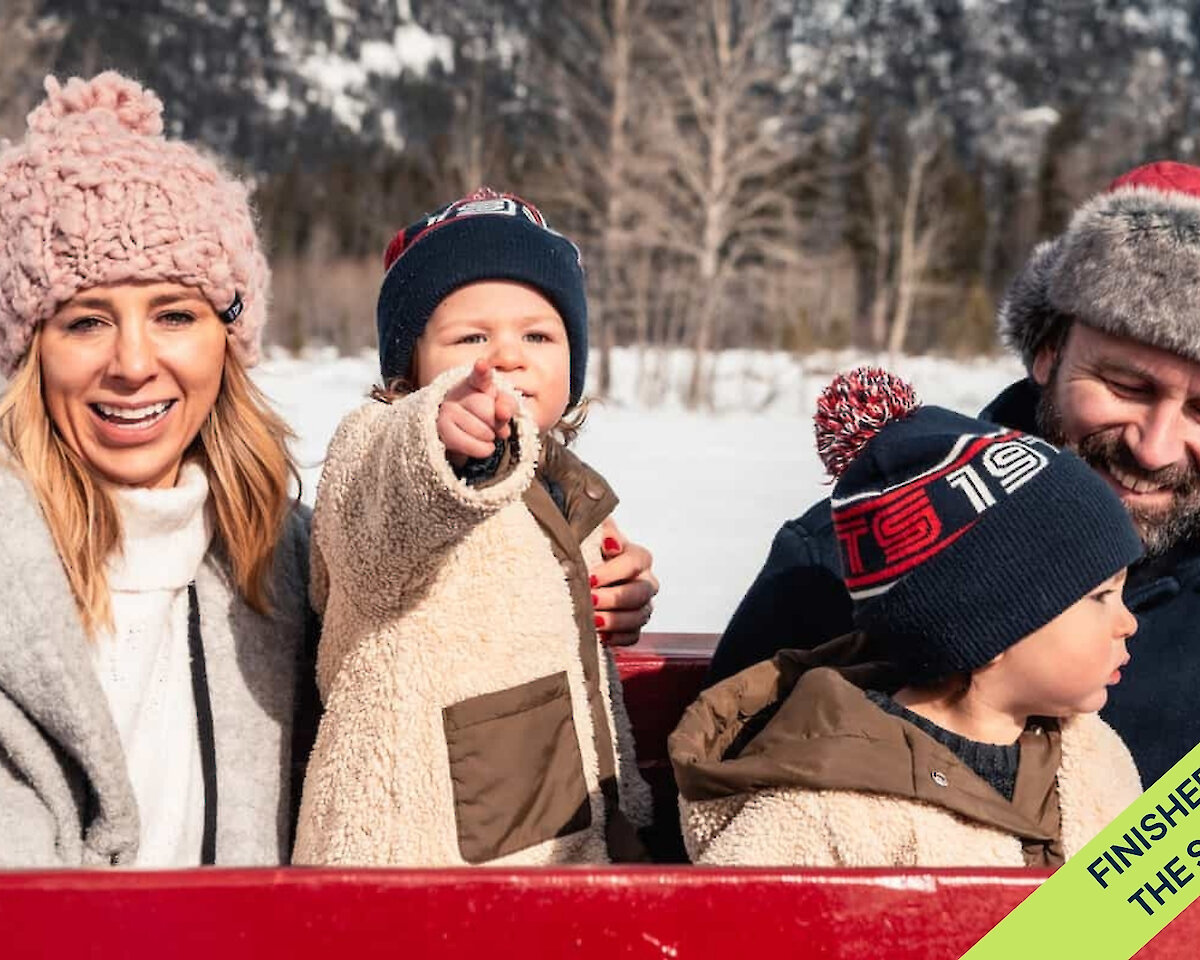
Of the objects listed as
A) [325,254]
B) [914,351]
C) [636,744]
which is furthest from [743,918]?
[325,254]

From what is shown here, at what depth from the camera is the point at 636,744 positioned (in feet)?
8.77

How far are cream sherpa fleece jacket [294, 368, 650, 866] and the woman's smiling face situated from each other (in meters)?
0.34

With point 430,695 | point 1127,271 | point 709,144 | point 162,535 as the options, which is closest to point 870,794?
point 430,695

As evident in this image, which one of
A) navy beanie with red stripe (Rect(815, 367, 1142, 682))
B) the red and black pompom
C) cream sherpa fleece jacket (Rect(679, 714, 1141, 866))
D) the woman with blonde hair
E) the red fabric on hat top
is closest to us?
cream sherpa fleece jacket (Rect(679, 714, 1141, 866))

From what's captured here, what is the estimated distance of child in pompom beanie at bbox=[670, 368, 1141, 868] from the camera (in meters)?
1.64

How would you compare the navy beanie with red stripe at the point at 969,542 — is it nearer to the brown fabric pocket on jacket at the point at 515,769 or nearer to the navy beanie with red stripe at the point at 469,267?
the brown fabric pocket on jacket at the point at 515,769

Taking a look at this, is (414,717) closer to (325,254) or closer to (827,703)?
(827,703)

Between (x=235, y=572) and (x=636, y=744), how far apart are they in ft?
3.00

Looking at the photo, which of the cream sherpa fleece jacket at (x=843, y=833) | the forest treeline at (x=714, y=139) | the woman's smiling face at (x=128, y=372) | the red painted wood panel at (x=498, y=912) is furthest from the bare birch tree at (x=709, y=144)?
the red painted wood panel at (x=498, y=912)

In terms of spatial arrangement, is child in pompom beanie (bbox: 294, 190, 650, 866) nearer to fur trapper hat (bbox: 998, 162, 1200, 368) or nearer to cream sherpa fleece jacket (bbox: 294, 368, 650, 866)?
cream sherpa fleece jacket (bbox: 294, 368, 650, 866)

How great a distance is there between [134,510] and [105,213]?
457 mm

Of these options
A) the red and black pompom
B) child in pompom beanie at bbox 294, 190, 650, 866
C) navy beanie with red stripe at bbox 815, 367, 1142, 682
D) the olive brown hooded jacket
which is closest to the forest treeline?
child in pompom beanie at bbox 294, 190, 650, 866

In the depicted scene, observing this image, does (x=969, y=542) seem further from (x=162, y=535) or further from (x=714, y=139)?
(x=714, y=139)

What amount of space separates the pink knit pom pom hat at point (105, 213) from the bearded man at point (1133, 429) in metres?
1.19
